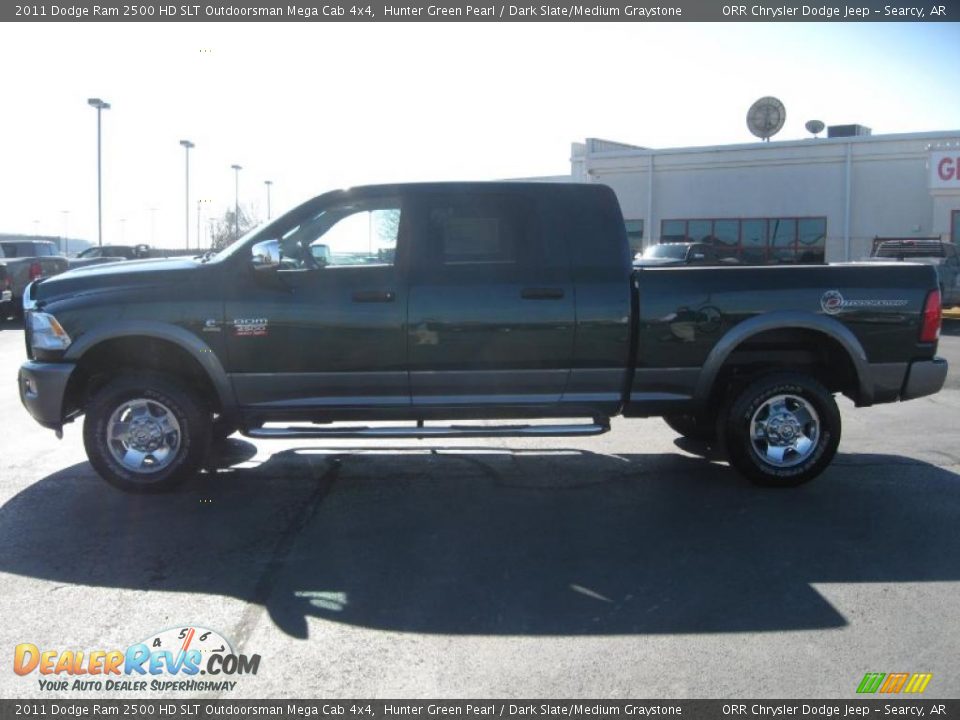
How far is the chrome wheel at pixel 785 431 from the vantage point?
689 centimetres

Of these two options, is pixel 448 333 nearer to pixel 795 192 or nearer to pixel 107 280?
pixel 107 280

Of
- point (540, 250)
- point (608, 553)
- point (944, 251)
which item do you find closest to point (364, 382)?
point (540, 250)

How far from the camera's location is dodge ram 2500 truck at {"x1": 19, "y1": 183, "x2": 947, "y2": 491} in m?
6.59

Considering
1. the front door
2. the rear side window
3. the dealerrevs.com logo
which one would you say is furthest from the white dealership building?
the dealerrevs.com logo

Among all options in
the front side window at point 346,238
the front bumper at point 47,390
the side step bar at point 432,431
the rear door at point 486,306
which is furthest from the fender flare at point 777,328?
the front bumper at point 47,390

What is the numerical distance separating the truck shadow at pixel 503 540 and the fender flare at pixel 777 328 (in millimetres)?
883

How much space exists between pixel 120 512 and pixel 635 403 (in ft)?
11.7

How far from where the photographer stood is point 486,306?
21.8 ft

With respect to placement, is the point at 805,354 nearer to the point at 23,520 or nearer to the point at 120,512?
the point at 120,512

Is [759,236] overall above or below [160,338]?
above

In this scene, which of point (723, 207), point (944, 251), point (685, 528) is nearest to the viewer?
point (685, 528)

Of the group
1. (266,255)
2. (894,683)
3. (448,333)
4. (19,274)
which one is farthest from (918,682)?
(19,274)

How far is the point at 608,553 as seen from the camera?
548cm

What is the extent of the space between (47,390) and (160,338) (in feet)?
2.72
